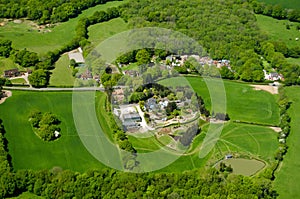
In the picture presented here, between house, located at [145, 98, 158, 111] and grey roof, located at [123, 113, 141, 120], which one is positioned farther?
house, located at [145, 98, 158, 111]

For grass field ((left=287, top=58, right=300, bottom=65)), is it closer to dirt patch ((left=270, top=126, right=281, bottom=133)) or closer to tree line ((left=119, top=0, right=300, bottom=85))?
tree line ((left=119, top=0, right=300, bottom=85))

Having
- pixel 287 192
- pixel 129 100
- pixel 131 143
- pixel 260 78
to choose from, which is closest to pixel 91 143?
pixel 131 143

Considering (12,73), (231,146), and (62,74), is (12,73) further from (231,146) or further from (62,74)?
(231,146)

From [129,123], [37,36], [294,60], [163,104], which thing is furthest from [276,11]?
[129,123]

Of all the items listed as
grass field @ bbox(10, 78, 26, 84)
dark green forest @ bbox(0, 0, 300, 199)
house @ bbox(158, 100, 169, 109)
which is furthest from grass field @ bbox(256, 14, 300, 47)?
grass field @ bbox(10, 78, 26, 84)

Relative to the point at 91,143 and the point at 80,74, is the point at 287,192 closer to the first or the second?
the point at 91,143

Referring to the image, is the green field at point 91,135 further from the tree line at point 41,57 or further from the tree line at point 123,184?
the tree line at point 123,184

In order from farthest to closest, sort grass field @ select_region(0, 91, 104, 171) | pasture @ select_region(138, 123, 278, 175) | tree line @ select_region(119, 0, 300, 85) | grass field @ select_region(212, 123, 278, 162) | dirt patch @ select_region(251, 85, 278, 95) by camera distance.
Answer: tree line @ select_region(119, 0, 300, 85), dirt patch @ select_region(251, 85, 278, 95), grass field @ select_region(212, 123, 278, 162), pasture @ select_region(138, 123, 278, 175), grass field @ select_region(0, 91, 104, 171)
